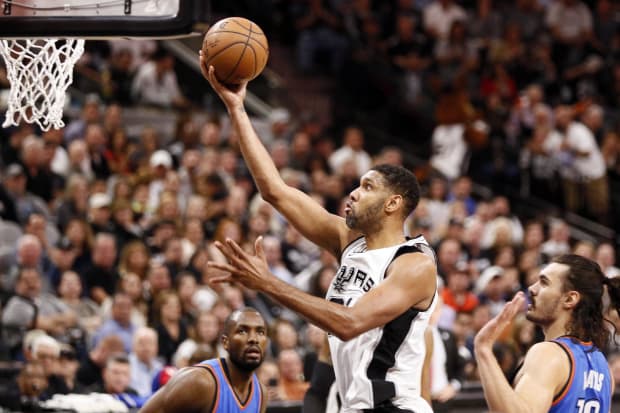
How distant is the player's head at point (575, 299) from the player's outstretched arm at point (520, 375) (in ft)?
0.64

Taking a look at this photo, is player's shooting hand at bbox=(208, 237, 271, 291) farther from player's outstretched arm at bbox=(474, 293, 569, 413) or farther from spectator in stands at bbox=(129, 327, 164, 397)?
spectator in stands at bbox=(129, 327, 164, 397)

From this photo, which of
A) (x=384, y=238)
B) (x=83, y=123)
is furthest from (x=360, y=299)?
(x=83, y=123)

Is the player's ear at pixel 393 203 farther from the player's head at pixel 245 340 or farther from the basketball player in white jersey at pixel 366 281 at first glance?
the player's head at pixel 245 340

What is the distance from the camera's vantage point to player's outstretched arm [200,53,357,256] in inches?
177

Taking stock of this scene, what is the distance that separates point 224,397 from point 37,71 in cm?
178

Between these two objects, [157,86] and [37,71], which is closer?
[37,71]

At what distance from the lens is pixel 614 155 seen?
13.8 meters

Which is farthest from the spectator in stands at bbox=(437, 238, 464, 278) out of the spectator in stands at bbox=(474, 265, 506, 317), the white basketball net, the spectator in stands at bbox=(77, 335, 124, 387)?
the white basketball net

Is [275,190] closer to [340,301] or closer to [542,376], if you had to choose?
[340,301]

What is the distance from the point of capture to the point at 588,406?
14.4 feet

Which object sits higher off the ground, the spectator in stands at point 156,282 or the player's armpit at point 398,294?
the player's armpit at point 398,294

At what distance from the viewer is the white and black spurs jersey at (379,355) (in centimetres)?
415

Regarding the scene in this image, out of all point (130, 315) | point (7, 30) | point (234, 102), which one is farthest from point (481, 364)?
point (130, 315)

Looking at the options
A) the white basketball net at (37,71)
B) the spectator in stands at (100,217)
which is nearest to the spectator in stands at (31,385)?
the spectator in stands at (100,217)
